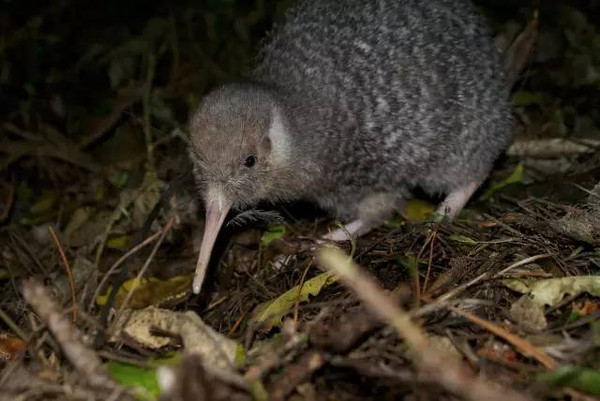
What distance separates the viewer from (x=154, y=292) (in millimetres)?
3736

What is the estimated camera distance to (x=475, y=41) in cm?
413

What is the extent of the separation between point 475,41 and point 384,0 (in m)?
0.58

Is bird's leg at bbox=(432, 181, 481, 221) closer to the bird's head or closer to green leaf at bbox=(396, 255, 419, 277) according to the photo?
green leaf at bbox=(396, 255, 419, 277)

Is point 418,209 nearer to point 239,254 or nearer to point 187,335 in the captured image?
point 239,254

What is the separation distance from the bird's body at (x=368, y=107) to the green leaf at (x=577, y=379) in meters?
1.79

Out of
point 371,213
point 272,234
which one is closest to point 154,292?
point 272,234

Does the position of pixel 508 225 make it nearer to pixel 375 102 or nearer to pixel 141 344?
pixel 375 102

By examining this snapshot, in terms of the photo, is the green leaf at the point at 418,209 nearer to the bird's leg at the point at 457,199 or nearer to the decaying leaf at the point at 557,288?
the bird's leg at the point at 457,199

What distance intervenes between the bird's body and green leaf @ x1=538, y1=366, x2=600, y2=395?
1794 mm

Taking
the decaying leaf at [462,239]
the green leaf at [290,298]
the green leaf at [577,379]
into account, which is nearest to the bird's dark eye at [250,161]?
the green leaf at [290,298]

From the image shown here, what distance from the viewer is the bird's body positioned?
3641mm

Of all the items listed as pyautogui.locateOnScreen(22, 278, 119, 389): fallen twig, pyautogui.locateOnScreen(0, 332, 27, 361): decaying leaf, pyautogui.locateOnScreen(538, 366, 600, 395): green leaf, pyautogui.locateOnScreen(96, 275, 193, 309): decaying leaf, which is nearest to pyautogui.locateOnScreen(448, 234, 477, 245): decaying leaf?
pyautogui.locateOnScreen(538, 366, 600, 395): green leaf

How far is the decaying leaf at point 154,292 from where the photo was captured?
365 centimetres

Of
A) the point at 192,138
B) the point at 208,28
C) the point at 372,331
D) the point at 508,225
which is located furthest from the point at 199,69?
the point at 372,331
